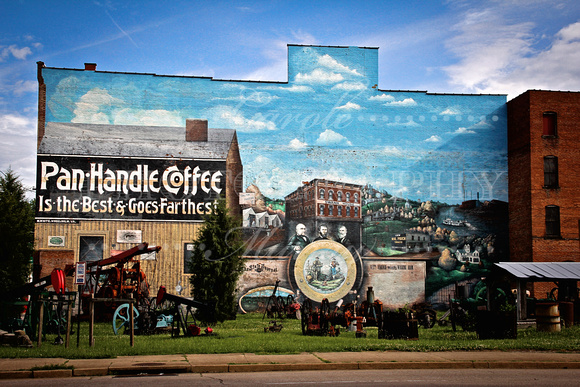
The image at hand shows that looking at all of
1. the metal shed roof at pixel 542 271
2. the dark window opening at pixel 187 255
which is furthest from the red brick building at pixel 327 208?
the metal shed roof at pixel 542 271

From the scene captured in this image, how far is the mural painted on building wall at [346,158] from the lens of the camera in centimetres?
3350

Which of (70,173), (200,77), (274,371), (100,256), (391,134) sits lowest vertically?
(274,371)

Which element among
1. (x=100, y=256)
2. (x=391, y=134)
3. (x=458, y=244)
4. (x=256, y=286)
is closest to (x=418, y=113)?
(x=391, y=134)

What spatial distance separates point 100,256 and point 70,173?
4.92 meters

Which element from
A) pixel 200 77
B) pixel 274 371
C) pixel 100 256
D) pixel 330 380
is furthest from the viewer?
pixel 200 77

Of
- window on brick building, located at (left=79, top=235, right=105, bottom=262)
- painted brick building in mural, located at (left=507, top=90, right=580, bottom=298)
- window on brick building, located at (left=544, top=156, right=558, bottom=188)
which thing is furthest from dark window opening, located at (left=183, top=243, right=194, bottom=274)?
window on brick building, located at (left=544, top=156, right=558, bottom=188)

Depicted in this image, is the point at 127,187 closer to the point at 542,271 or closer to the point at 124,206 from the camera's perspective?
the point at 124,206

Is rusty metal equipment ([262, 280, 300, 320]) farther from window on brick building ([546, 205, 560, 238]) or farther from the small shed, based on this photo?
window on brick building ([546, 205, 560, 238])

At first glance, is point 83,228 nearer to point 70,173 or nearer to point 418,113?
point 70,173

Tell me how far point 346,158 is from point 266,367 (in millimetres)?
21878

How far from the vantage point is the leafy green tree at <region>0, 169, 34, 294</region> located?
30734mm

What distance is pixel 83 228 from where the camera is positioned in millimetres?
31922

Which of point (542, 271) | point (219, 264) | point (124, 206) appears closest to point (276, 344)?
point (219, 264)

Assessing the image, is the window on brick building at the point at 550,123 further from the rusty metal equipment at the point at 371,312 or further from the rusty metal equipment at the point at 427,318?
the rusty metal equipment at the point at 371,312
